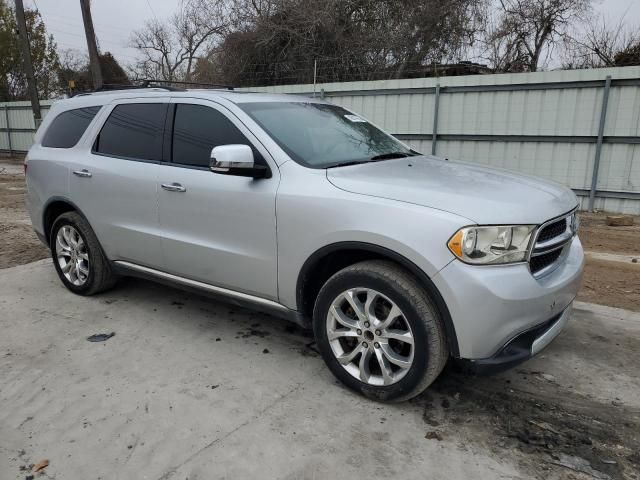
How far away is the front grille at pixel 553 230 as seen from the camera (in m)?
2.82

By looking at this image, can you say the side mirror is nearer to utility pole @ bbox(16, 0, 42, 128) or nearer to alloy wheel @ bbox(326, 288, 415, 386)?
alloy wheel @ bbox(326, 288, 415, 386)

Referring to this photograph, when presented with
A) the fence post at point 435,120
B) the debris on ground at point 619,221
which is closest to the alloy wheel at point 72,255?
the debris on ground at point 619,221

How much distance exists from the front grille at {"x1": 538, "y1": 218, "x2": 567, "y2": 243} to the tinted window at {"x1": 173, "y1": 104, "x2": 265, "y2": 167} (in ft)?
6.31

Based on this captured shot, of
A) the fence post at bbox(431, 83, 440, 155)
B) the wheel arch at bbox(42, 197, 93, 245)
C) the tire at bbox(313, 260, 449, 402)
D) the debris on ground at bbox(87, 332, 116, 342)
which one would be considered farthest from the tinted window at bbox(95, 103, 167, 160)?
the fence post at bbox(431, 83, 440, 155)

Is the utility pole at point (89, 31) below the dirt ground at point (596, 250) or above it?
above

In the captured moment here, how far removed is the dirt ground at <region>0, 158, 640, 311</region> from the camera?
4992mm

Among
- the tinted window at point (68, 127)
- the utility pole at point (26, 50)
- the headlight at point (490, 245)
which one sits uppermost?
the utility pole at point (26, 50)

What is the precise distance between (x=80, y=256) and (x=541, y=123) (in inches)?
319

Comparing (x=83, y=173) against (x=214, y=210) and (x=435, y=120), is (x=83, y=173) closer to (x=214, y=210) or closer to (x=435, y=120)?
(x=214, y=210)

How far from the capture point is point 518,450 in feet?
8.58

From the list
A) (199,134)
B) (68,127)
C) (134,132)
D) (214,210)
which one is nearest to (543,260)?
(214,210)

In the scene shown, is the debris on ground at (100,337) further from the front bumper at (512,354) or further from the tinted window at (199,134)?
the front bumper at (512,354)

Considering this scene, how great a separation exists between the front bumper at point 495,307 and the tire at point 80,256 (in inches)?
128

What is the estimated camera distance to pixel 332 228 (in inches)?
116
